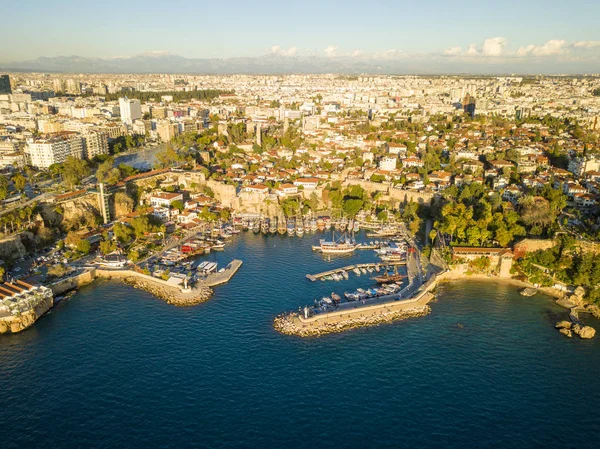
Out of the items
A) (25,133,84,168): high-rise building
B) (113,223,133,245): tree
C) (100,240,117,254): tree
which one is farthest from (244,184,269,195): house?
(25,133,84,168): high-rise building

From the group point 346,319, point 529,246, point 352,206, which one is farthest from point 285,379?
point 352,206

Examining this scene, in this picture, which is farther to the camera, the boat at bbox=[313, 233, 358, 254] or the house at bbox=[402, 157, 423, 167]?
the house at bbox=[402, 157, 423, 167]

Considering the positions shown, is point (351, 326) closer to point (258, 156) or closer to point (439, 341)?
point (439, 341)

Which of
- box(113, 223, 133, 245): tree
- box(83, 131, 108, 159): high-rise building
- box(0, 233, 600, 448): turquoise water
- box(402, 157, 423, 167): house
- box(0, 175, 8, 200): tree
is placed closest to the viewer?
box(0, 233, 600, 448): turquoise water

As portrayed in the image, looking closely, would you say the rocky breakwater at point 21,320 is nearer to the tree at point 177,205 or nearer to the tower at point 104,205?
the tower at point 104,205

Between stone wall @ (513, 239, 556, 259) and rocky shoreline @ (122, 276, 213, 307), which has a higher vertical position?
stone wall @ (513, 239, 556, 259)

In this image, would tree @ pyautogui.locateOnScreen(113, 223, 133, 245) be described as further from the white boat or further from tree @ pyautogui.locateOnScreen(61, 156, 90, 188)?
the white boat
